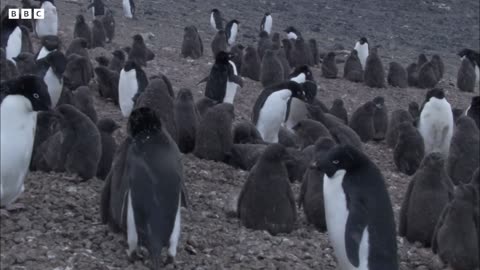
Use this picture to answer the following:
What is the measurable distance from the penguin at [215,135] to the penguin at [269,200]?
6.32 ft

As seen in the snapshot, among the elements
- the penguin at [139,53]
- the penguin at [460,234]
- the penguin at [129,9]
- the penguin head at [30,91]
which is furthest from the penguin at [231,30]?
the penguin head at [30,91]

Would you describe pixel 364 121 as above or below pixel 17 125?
below

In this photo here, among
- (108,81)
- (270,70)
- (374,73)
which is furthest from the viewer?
(374,73)

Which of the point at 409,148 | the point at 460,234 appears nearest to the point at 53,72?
the point at 409,148

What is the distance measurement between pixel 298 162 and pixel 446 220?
2.13 metres

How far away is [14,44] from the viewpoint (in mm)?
11914

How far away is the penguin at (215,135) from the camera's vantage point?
8.41 m

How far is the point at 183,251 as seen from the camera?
18.1ft

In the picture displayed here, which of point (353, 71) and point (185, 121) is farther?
point (353, 71)

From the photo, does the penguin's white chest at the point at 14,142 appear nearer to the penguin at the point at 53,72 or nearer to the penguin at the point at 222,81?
the penguin at the point at 53,72

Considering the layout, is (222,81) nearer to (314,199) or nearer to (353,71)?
(353,71)

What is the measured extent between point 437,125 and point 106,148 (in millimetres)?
5098

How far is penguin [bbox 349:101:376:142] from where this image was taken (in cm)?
1110

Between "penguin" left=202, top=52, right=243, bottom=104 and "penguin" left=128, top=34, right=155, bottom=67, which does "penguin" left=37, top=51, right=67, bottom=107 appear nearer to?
"penguin" left=202, top=52, right=243, bottom=104
